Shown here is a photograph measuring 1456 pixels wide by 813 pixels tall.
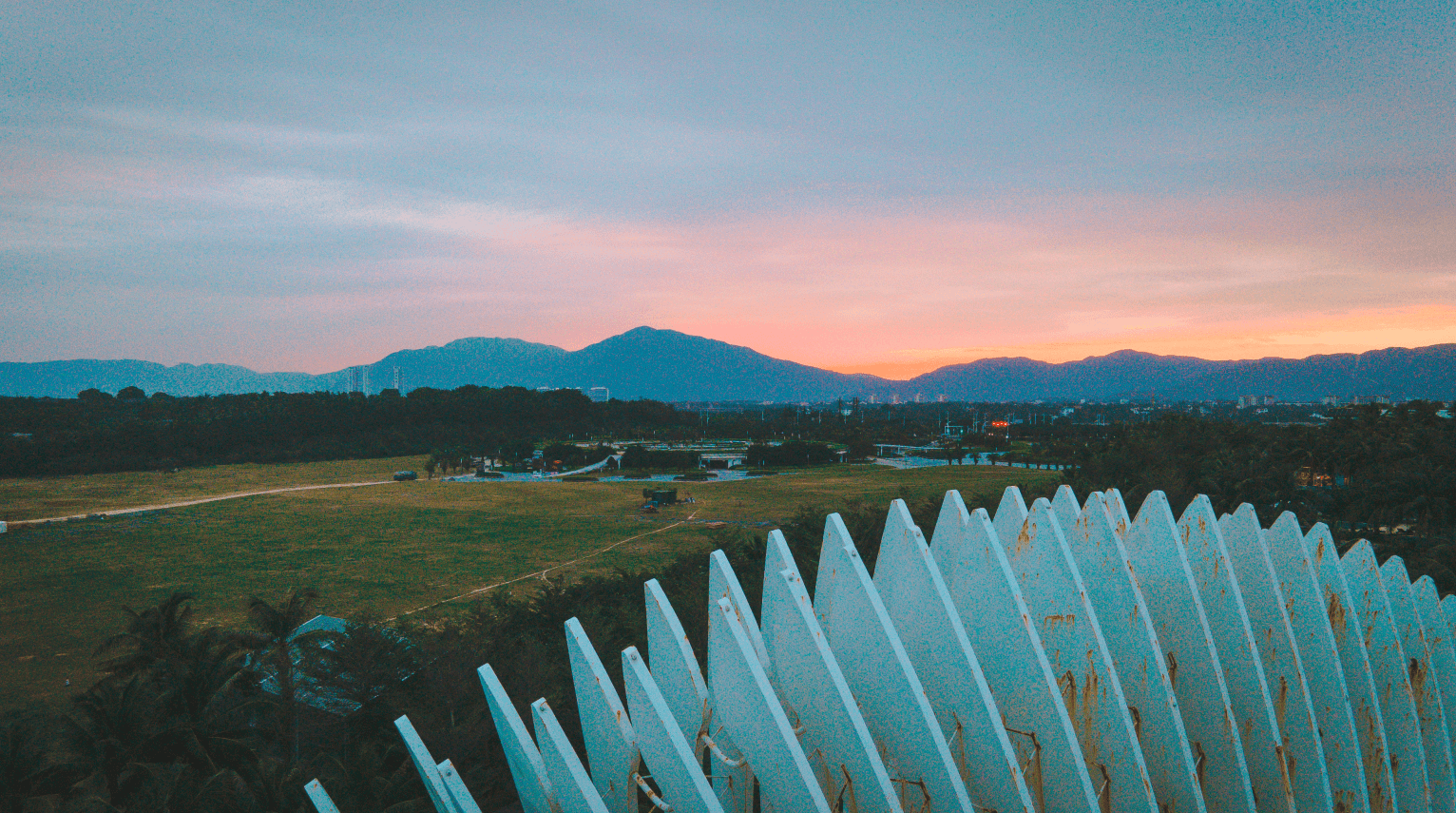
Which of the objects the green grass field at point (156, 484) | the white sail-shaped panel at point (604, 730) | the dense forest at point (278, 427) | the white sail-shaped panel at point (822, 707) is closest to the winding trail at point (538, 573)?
the white sail-shaped panel at point (604, 730)

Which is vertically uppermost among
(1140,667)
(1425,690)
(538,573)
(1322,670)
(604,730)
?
(1140,667)

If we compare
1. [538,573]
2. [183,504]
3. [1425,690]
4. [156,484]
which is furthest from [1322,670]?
[156,484]

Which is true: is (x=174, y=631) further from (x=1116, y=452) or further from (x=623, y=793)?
(x=1116, y=452)

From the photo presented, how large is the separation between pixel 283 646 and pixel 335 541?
2180 inches

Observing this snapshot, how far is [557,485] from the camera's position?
3472 inches

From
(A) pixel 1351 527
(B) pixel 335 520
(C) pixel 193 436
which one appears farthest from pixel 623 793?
(C) pixel 193 436

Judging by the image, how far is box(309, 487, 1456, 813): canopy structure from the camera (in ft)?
12.1

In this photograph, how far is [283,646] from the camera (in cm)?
1758

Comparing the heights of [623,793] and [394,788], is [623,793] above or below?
above

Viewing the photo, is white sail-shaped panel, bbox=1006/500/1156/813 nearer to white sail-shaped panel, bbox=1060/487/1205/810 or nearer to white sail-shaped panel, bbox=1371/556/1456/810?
white sail-shaped panel, bbox=1060/487/1205/810

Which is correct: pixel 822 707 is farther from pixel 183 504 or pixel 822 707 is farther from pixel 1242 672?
pixel 183 504

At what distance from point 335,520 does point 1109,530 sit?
81.3 metres

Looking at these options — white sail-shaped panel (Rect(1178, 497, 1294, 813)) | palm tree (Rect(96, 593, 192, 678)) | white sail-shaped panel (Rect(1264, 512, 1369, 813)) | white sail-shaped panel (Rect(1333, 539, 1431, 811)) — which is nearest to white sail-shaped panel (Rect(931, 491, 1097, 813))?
white sail-shaped panel (Rect(1178, 497, 1294, 813))

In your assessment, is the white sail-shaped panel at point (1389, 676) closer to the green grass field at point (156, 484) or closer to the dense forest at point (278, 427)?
the green grass field at point (156, 484)
